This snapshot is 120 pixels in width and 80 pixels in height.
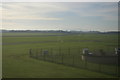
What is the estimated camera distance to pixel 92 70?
15.0 m

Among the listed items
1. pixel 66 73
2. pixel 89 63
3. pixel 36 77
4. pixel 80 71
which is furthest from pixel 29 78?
pixel 89 63

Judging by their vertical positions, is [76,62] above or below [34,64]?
above

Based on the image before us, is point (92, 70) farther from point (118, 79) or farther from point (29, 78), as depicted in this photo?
point (29, 78)

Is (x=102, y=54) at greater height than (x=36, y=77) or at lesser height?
greater

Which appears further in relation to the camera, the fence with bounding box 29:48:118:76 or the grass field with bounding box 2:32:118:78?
the fence with bounding box 29:48:118:76

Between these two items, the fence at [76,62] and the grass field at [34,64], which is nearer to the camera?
the grass field at [34,64]

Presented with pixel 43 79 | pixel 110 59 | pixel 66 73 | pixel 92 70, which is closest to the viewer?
pixel 43 79

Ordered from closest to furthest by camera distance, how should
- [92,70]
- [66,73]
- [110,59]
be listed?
[66,73] → [92,70] → [110,59]

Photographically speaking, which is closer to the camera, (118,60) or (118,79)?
(118,79)

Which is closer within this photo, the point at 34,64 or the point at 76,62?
the point at 34,64

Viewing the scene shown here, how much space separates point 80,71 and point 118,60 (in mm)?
4768

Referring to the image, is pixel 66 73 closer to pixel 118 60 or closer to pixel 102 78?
pixel 102 78

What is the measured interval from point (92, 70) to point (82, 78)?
2881 mm

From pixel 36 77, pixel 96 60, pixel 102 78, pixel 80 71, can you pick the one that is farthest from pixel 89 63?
pixel 36 77
